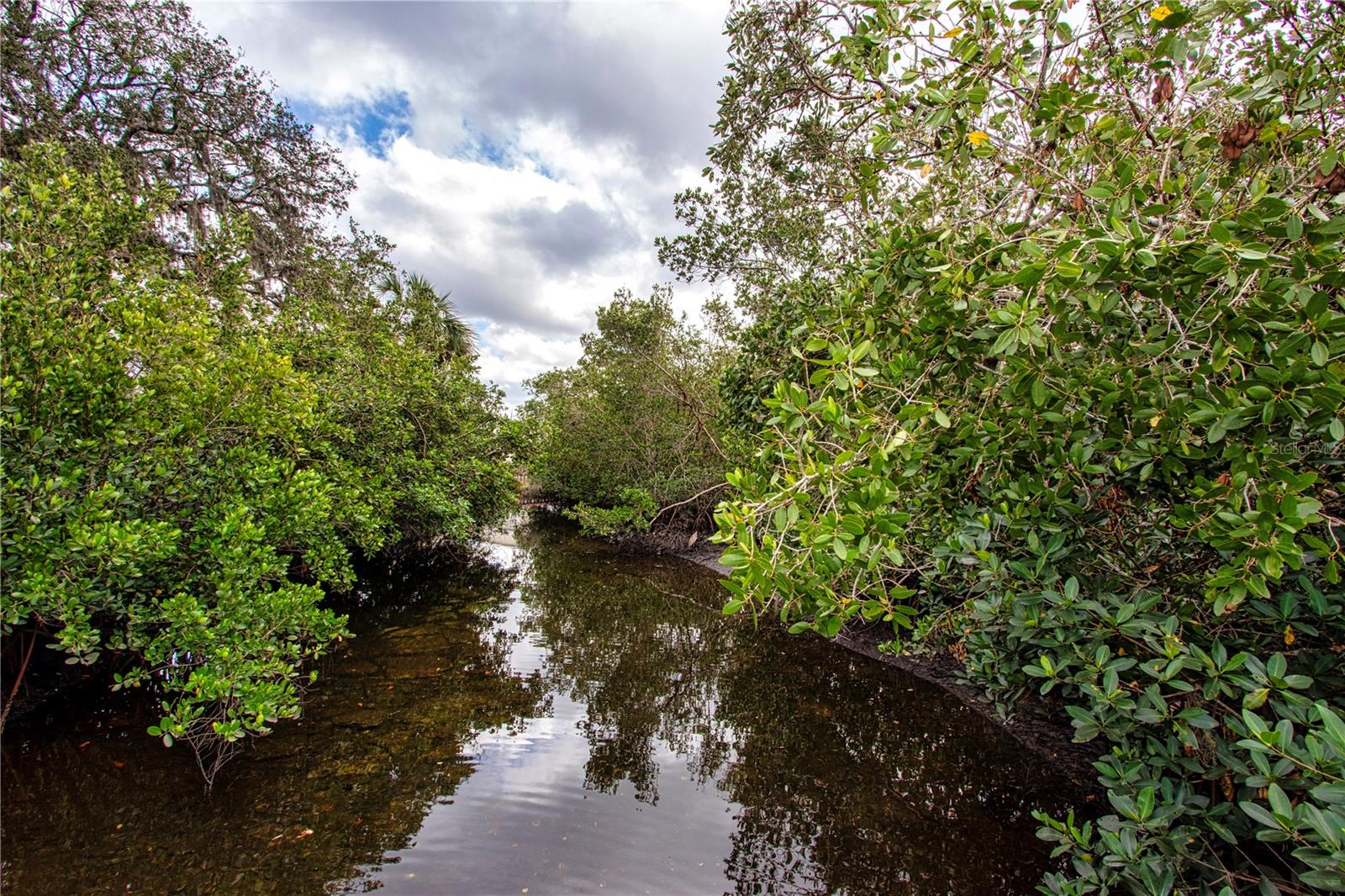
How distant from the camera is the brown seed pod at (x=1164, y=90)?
2654 millimetres

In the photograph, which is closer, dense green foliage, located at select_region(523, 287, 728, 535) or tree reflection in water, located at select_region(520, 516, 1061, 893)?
tree reflection in water, located at select_region(520, 516, 1061, 893)

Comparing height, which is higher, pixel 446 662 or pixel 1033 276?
pixel 1033 276

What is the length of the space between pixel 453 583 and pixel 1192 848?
12.6 metres

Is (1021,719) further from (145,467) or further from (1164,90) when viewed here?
(145,467)

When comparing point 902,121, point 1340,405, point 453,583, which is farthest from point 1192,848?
point 453,583

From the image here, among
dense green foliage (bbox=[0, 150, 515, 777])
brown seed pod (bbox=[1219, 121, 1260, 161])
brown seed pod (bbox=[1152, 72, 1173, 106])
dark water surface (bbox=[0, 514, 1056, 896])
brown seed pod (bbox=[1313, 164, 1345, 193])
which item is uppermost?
brown seed pod (bbox=[1152, 72, 1173, 106])

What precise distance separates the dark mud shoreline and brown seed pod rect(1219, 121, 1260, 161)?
3.29m

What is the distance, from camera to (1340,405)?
1.97 meters

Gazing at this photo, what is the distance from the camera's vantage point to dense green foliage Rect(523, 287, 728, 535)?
15.7 meters

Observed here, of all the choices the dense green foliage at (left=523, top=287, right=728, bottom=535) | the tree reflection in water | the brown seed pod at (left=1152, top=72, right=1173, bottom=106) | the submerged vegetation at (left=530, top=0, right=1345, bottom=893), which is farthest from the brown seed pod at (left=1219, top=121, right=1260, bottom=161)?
the dense green foliage at (left=523, top=287, right=728, bottom=535)

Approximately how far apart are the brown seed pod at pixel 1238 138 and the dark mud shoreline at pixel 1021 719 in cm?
329

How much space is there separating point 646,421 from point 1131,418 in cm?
1528

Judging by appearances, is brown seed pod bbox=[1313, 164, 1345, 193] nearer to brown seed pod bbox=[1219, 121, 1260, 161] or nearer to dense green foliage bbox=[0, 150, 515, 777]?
brown seed pod bbox=[1219, 121, 1260, 161]

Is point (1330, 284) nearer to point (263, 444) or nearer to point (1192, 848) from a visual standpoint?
point (1192, 848)
